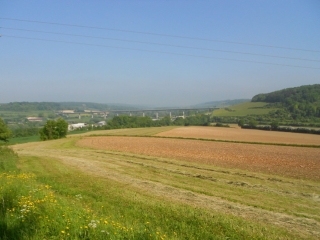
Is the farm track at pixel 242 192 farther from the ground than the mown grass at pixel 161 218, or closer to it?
closer to it

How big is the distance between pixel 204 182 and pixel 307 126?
57145mm

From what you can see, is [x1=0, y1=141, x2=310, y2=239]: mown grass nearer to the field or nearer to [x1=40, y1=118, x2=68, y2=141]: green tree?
the field

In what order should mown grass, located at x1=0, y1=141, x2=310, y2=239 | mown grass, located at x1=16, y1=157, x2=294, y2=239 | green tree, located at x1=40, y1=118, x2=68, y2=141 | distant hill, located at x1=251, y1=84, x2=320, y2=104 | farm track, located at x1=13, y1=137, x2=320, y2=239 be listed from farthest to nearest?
distant hill, located at x1=251, y1=84, x2=320, y2=104, green tree, located at x1=40, y1=118, x2=68, y2=141, farm track, located at x1=13, y1=137, x2=320, y2=239, mown grass, located at x1=16, y1=157, x2=294, y2=239, mown grass, located at x1=0, y1=141, x2=310, y2=239

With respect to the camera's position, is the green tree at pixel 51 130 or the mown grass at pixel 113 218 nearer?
the mown grass at pixel 113 218

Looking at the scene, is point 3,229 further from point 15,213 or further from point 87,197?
point 87,197

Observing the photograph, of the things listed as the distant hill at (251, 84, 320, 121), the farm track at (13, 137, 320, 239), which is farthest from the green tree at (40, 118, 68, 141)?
the distant hill at (251, 84, 320, 121)

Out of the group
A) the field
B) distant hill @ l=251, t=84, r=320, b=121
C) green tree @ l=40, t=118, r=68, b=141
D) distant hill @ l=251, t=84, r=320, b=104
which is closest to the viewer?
the field

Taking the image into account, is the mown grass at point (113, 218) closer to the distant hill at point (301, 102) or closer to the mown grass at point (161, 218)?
the mown grass at point (161, 218)

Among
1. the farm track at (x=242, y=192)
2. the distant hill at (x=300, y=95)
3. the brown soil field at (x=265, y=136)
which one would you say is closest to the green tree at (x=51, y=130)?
the brown soil field at (x=265, y=136)

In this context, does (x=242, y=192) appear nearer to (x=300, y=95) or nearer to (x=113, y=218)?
(x=113, y=218)

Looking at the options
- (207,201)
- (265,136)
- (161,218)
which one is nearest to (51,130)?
(265,136)

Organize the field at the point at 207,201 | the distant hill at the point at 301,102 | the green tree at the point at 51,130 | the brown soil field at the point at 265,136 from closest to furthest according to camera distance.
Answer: the field at the point at 207,201 → the brown soil field at the point at 265,136 → the green tree at the point at 51,130 → the distant hill at the point at 301,102

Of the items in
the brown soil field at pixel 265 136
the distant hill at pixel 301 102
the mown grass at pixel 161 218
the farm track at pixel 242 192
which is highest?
the distant hill at pixel 301 102

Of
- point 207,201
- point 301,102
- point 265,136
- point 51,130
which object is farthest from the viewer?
point 301,102
